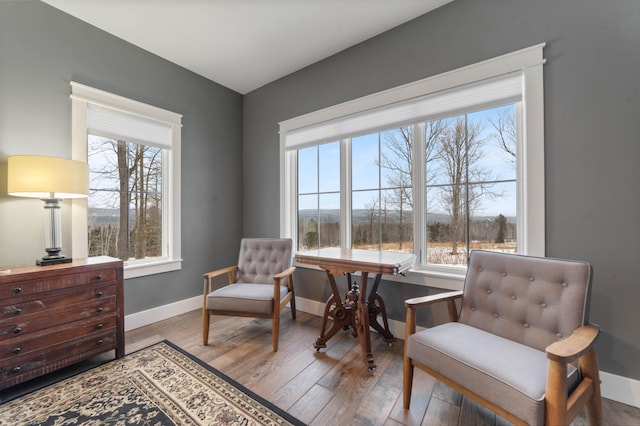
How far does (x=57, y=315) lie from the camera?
1.81 meters

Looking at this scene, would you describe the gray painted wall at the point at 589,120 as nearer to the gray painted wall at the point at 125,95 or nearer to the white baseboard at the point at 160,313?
the gray painted wall at the point at 125,95

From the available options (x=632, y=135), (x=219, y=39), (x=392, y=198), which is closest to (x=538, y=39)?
(x=632, y=135)

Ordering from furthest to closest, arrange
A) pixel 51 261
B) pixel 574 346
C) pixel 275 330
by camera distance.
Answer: pixel 275 330 < pixel 51 261 < pixel 574 346

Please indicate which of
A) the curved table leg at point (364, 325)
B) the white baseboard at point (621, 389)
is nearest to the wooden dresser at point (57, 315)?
the curved table leg at point (364, 325)

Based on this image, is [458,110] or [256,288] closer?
[458,110]

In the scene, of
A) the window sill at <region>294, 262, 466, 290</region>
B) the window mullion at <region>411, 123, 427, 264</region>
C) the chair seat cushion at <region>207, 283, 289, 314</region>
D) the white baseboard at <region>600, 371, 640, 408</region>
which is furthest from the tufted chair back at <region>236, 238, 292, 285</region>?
the white baseboard at <region>600, 371, 640, 408</region>

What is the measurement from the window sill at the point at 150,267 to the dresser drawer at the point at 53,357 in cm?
71

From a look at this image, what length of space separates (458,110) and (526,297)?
4.76 ft

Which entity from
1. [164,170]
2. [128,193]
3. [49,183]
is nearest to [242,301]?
[49,183]

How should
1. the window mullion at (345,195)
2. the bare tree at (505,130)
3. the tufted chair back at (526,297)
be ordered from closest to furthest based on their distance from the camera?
the tufted chair back at (526,297)
the bare tree at (505,130)
the window mullion at (345,195)

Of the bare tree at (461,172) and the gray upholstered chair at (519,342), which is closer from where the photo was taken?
the gray upholstered chair at (519,342)

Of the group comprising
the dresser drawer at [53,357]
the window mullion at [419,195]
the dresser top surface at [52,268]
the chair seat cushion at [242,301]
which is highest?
the window mullion at [419,195]

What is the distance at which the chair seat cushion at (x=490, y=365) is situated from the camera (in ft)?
3.50

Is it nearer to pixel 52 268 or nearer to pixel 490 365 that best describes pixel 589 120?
Result: pixel 490 365
